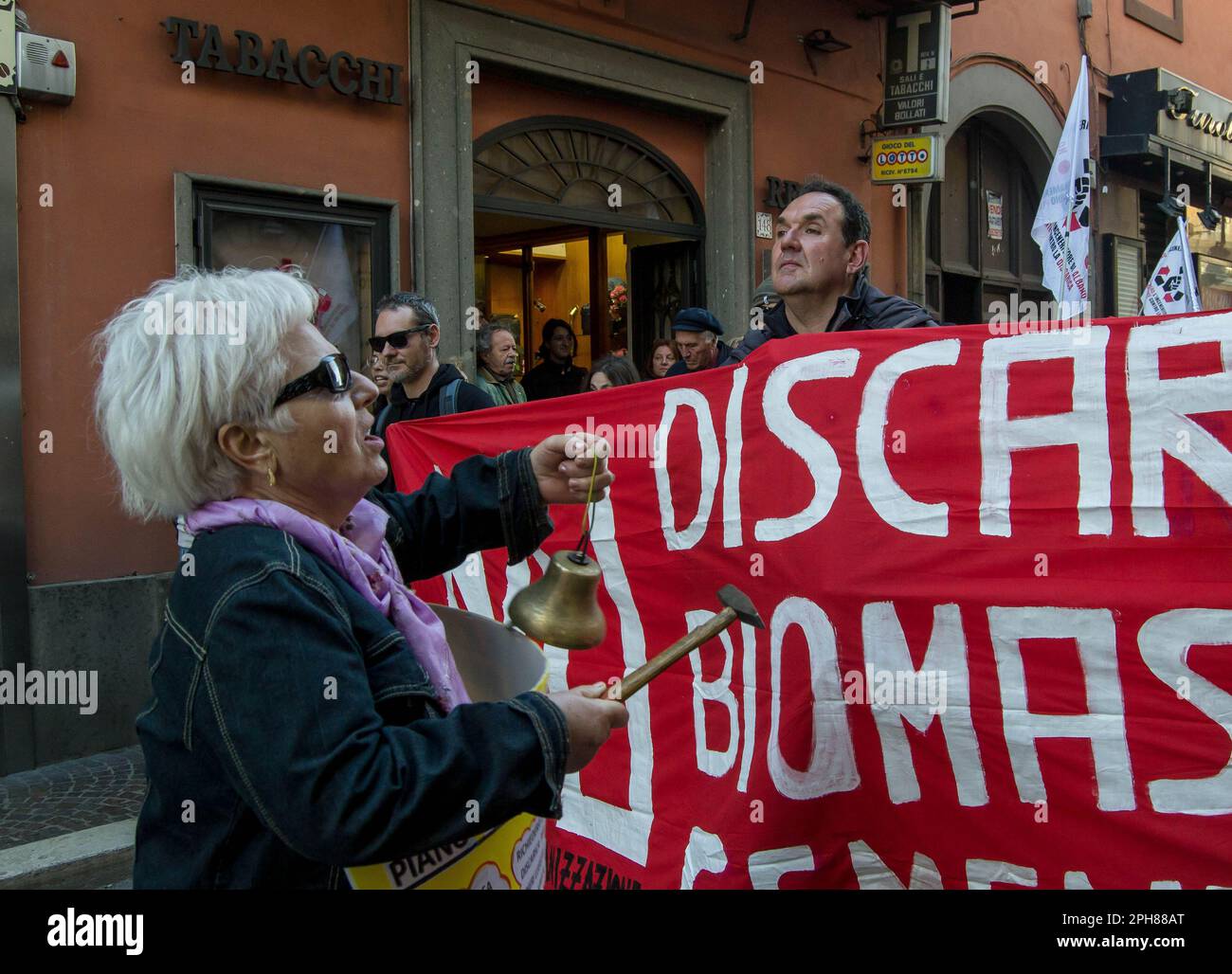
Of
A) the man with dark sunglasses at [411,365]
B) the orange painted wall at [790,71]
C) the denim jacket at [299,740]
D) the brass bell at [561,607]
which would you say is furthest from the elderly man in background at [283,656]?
the orange painted wall at [790,71]

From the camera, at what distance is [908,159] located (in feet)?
33.9

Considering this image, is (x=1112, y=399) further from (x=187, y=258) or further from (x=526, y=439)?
(x=187, y=258)

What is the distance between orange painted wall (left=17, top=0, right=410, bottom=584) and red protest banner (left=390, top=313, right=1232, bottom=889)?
12.3 ft

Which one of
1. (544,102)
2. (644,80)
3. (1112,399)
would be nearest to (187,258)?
(544,102)

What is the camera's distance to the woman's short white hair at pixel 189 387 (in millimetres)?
1567

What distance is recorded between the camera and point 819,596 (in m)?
2.74

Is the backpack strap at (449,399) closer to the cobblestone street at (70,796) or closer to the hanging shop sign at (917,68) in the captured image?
the cobblestone street at (70,796)

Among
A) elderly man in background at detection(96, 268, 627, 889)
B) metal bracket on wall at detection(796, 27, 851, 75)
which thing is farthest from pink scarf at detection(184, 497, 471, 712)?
metal bracket on wall at detection(796, 27, 851, 75)

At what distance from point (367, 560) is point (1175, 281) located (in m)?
9.81

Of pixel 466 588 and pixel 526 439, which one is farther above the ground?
pixel 526 439

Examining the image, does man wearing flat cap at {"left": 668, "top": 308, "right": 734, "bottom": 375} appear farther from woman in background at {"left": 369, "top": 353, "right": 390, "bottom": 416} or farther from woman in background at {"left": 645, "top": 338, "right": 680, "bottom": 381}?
woman in background at {"left": 369, "top": 353, "right": 390, "bottom": 416}

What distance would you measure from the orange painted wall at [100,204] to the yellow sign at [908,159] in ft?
19.5

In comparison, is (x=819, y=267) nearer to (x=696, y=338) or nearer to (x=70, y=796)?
(x=696, y=338)

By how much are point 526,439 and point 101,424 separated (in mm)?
2225
